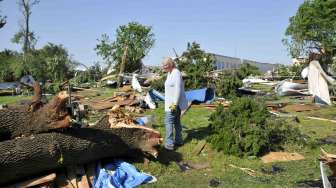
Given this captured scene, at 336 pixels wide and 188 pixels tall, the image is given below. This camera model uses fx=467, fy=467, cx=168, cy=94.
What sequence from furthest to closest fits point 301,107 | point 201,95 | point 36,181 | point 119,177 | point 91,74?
point 91,74 → point 201,95 → point 301,107 → point 119,177 → point 36,181

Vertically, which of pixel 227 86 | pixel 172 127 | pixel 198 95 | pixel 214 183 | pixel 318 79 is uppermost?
pixel 318 79

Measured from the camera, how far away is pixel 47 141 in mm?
6934

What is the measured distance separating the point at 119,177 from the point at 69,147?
35.9 inches

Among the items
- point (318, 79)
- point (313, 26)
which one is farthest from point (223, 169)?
point (313, 26)

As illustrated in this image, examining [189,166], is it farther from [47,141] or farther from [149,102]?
[149,102]

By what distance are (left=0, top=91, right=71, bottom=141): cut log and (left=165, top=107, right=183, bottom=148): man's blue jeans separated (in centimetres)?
265

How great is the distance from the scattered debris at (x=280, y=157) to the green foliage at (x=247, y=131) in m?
0.19

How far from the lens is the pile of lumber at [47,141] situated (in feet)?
21.7

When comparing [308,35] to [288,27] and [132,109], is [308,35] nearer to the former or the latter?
[288,27]

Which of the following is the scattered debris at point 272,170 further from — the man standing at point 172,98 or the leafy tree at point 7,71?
the leafy tree at point 7,71

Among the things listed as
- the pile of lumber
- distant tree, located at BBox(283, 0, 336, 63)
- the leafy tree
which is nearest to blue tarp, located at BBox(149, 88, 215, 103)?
the pile of lumber

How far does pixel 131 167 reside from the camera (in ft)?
25.0

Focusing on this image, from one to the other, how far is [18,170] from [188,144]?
13.2 ft

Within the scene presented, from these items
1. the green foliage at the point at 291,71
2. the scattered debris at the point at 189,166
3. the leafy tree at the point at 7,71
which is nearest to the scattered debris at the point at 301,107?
the scattered debris at the point at 189,166
